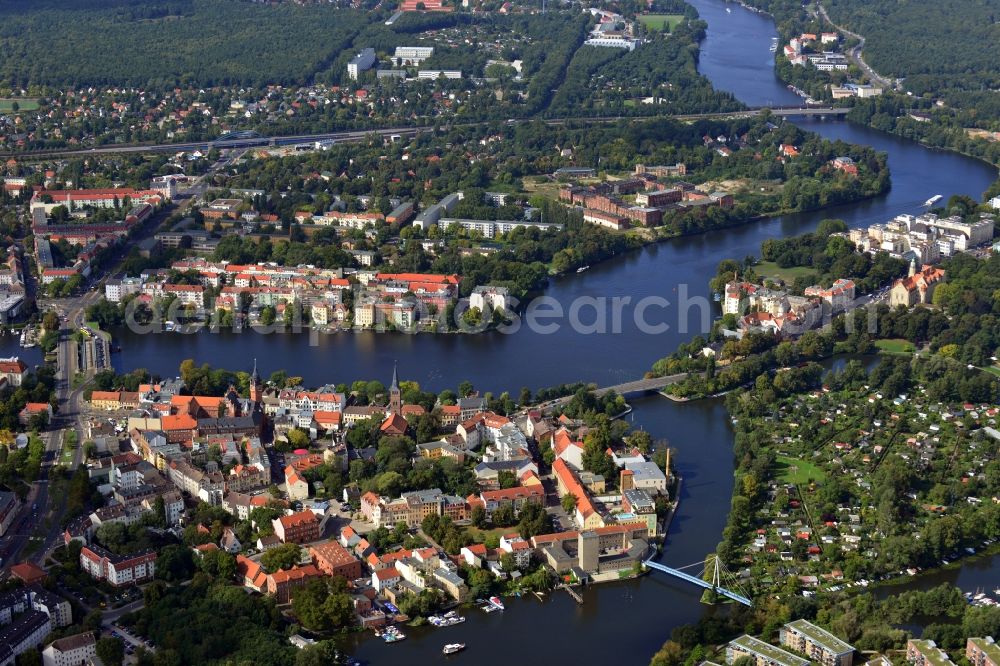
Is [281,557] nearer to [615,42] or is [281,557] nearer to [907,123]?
[907,123]

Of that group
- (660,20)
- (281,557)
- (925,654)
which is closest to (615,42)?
(660,20)

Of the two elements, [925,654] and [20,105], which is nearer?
[925,654]

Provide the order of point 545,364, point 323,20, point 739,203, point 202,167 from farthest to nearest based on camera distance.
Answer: point 323,20
point 202,167
point 739,203
point 545,364

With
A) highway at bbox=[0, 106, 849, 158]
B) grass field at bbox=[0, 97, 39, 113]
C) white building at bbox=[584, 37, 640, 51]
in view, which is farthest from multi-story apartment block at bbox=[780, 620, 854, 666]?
white building at bbox=[584, 37, 640, 51]

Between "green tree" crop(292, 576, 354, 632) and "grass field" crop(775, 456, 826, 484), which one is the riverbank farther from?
"green tree" crop(292, 576, 354, 632)

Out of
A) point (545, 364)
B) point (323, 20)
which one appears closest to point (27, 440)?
point (545, 364)

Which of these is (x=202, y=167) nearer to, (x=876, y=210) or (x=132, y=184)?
(x=132, y=184)

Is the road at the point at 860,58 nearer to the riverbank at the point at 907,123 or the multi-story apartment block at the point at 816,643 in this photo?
the riverbank at the point at 907,123

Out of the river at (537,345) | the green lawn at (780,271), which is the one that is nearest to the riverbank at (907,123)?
the river at (537,345)
